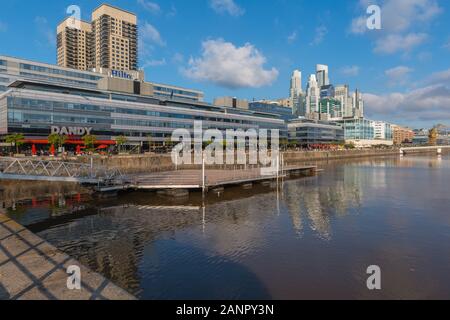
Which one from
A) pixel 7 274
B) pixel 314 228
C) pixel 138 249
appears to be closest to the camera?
pixel 7 274

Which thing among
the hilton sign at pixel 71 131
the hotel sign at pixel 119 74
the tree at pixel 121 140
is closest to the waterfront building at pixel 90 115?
→ the hilton sign at pixel 71 131

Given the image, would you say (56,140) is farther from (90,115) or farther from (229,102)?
(229,102)

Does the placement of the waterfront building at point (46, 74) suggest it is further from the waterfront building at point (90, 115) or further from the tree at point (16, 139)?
the tree at point (16, 139)

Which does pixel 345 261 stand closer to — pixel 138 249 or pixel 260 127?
A: pixel 138 249

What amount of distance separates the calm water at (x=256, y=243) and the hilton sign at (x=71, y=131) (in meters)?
61.0

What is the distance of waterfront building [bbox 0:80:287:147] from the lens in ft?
299

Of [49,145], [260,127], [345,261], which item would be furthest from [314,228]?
[260,127]

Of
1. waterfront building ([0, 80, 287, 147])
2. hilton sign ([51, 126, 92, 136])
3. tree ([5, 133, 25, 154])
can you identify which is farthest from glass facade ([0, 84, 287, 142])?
tree ([5, 133, 25, 154])

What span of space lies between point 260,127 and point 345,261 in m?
155

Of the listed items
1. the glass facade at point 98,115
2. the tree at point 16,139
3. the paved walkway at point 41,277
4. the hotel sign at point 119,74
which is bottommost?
the paved walkway at point 41,277

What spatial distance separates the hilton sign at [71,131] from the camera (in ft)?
317

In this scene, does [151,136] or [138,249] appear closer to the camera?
[138,249]
